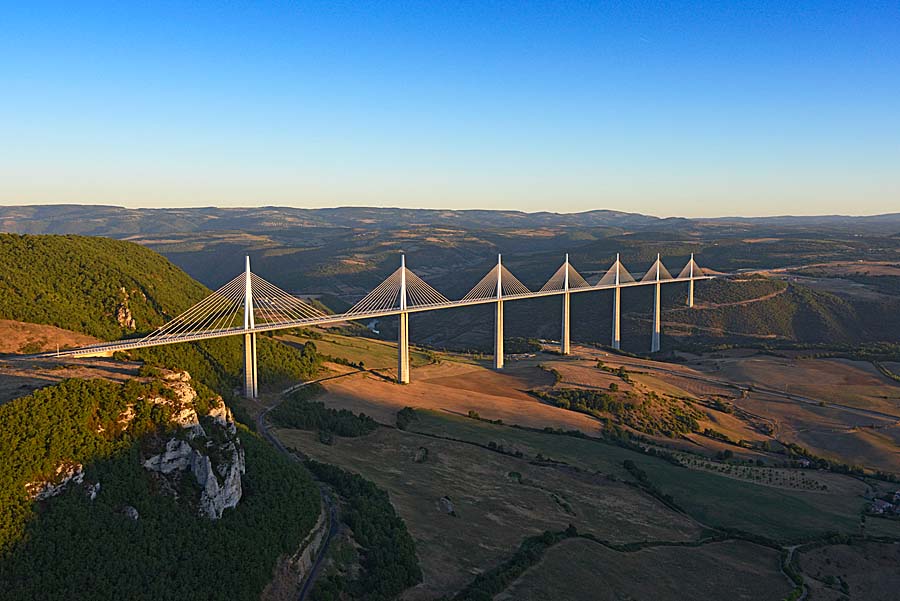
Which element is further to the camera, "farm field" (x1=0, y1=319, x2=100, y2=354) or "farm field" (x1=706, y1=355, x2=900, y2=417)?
"farm field" (x1=706, y1=355, x2=900, y2=417)

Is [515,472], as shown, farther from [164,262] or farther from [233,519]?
[164,262]

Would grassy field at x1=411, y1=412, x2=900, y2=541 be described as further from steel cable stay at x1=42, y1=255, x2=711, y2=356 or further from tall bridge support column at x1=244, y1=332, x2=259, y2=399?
steel cable stay at x1=42, y1=255, x2=711, y2=356

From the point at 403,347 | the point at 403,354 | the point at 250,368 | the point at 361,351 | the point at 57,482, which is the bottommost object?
the point at 361,351

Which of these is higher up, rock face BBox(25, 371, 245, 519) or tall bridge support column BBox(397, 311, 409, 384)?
rock face BBox(25, 371, 245, 519)

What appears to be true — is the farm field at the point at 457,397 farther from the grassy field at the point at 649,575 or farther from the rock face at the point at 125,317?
the grassy field at the point at 649,575

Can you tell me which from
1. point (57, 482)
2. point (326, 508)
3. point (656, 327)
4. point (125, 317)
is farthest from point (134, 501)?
point (656, 327)

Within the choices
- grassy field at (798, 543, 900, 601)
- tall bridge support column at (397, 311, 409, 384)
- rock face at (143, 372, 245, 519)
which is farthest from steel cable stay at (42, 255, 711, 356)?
grassy field at (798, 543, 900, 601)

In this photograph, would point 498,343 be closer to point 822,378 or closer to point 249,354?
point 249,354

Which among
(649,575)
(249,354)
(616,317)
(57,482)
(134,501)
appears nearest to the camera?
(57,482)
